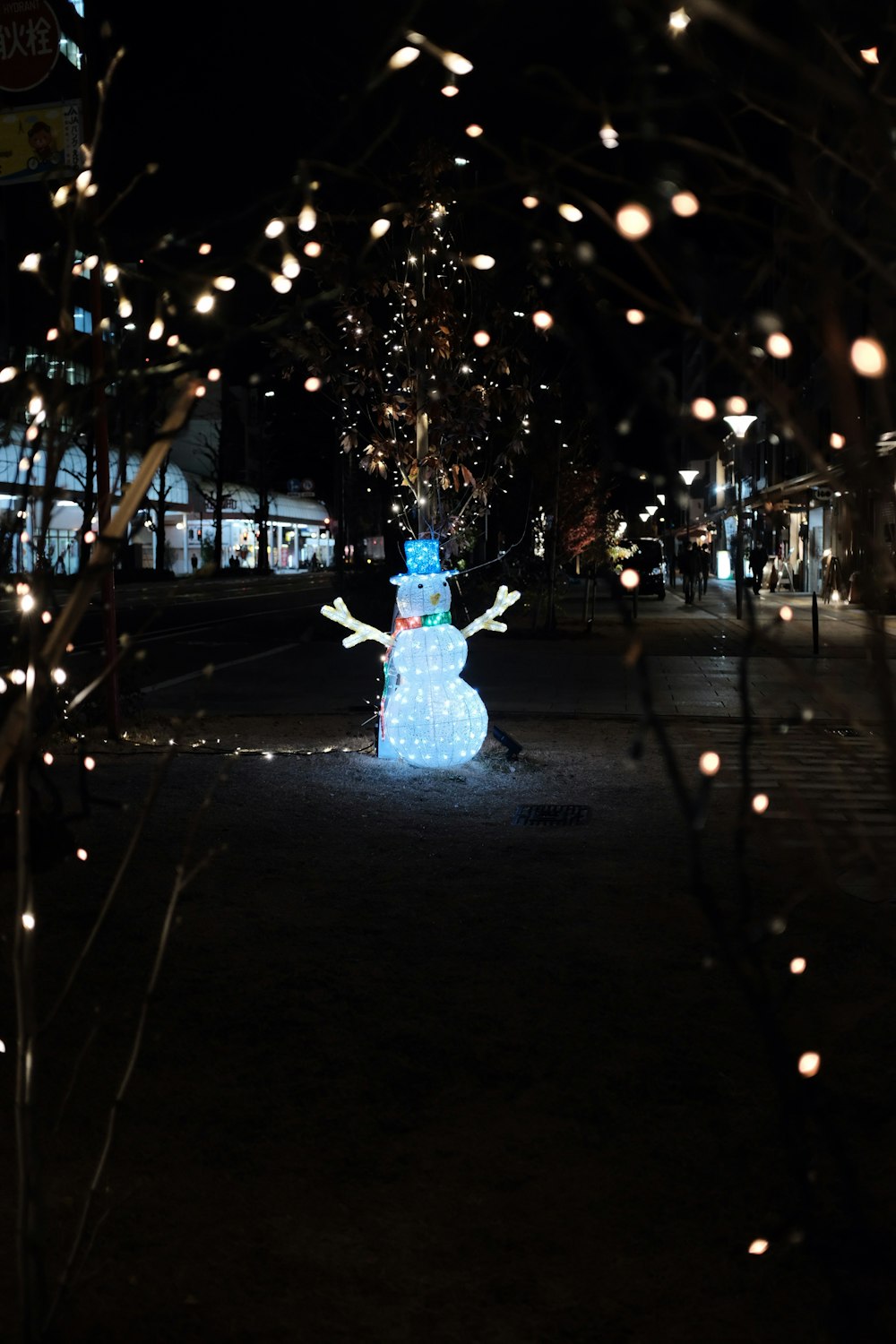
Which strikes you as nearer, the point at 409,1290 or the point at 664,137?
the point at 664,137

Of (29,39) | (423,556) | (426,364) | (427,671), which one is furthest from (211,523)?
(427,671)

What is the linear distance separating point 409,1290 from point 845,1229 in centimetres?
114

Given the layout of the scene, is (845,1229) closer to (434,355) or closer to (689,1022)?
(689,1022)

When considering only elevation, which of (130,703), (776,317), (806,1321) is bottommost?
(806,1321)

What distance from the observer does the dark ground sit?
300 cm

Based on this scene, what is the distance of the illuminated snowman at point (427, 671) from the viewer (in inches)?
360

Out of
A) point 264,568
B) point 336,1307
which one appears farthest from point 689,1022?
point 264,568

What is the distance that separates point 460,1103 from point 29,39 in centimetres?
789

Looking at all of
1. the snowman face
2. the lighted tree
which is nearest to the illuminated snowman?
the snowman face

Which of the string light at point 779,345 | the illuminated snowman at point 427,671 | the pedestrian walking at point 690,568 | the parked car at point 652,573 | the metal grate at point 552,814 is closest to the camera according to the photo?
the string light at point 779,345

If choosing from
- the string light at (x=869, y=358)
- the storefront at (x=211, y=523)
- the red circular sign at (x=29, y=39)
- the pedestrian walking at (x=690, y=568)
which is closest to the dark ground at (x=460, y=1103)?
the string light at (x=869, y=358)

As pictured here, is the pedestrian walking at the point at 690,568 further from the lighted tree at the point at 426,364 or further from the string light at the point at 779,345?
the string light at the point at 779,345

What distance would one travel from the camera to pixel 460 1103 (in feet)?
13.1

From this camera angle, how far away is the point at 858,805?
849 centimetres
